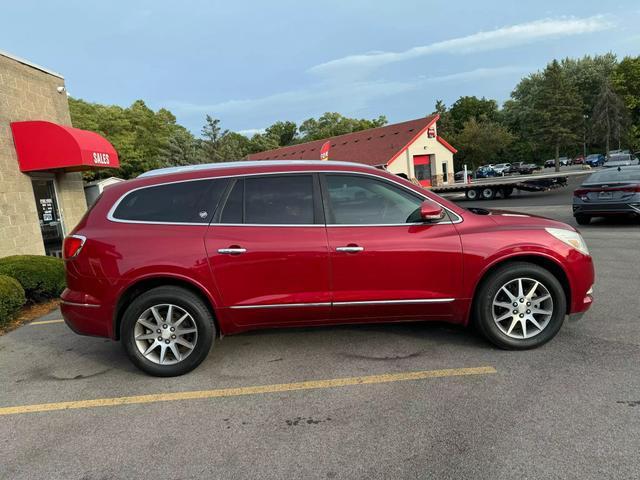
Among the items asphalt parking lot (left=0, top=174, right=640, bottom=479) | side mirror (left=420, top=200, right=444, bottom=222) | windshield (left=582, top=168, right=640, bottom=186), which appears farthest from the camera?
windshield (left=582, top=168, right=640, bottom=186)

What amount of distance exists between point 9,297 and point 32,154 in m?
5.51

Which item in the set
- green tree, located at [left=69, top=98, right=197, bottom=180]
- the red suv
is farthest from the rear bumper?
green tree, located at [left=69, top=98, right=197, bottom=180]

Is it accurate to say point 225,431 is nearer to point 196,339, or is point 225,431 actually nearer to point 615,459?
point 196,339

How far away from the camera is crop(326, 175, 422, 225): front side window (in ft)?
12.7

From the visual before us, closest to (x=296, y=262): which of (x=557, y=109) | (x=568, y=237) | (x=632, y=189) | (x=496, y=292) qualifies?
(x=496, y=292)

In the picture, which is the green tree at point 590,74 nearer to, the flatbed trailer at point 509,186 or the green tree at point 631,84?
the green tree at point 631,84

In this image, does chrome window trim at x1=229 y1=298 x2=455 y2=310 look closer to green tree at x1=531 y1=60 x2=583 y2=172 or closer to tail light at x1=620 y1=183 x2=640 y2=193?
tail light at x1=620 y1=183 x2=640 y2=193

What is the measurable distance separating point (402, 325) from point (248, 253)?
1.96 metres

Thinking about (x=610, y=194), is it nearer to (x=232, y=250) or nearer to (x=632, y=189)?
(x=632, y=189)

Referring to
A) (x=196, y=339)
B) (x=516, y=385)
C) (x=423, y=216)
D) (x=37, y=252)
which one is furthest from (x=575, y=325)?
(x=37, y=252)

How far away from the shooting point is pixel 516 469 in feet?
8.13

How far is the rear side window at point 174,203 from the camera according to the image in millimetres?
3873

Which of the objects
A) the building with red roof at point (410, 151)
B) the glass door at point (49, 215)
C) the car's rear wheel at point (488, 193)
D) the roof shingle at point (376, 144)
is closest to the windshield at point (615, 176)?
the car's rear wheel at point (488, 193)

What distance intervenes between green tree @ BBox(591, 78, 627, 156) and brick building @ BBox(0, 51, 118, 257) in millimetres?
65829
